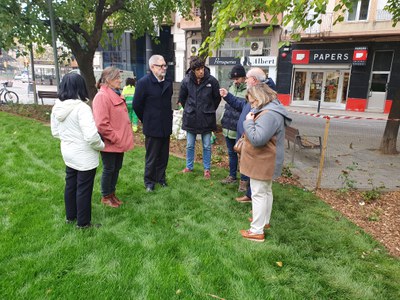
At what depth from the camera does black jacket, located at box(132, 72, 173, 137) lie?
447 cm

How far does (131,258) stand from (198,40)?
79.0ft

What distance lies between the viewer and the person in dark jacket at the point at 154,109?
4.46 meters

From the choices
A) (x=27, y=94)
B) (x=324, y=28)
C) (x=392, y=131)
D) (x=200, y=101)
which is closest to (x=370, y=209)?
(x=200, y=101)

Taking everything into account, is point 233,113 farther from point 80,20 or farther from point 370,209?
point 80,20

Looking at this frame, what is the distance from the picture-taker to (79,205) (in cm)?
338

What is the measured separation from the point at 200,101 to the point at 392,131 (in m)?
5.68

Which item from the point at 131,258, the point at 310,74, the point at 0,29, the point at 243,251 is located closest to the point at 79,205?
the point at 131,258

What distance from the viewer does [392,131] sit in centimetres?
817

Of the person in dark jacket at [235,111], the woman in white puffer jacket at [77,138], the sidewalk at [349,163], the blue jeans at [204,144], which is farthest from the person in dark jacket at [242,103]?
the woman in white puffer jacket at [77,138]

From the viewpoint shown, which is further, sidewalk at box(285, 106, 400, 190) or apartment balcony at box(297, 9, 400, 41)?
apartment balcony at box(297, 9, 400, 41)

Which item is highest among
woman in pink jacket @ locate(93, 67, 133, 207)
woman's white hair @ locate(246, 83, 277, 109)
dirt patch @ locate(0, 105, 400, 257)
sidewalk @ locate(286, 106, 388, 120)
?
woman's white hair @ locate(246, 83, 277, 109)

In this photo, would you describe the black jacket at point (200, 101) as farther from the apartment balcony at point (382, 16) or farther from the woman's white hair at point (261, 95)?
the apartment balcony at point (382, 16)

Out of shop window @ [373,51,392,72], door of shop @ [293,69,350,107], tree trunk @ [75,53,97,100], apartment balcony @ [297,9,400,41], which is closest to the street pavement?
tree trunk @ [75,53,97,100]

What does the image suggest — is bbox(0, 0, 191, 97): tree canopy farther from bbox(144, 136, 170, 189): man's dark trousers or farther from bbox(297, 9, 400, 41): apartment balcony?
bbox(297, 9, 400, 41): apartment balcony
